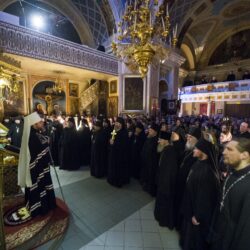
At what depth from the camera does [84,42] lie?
1455 centimetres

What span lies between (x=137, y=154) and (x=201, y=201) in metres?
Result: 3.50

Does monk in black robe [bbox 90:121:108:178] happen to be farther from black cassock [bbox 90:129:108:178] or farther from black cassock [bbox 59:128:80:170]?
black cassock [bbox 59:128:80:170]

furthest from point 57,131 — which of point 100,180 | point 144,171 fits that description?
point 144,171

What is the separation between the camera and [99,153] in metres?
5.60

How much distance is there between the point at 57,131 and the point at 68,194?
127 inches

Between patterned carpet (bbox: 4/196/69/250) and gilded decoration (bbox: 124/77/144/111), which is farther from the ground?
gilded decoration (bbox: 124/77/144/111)

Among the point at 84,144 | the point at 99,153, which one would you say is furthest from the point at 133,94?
the point at 99,153

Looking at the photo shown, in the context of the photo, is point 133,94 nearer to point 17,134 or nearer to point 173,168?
point 17,134

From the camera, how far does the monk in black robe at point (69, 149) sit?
20.1ft

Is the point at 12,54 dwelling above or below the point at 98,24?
below

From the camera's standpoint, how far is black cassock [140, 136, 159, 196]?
14.5 ft

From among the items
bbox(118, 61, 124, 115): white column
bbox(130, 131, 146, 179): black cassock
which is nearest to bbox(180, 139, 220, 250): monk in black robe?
bbox(130, 131, 146, 179): black cassock

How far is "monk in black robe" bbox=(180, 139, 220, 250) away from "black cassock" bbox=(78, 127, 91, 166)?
5.00m

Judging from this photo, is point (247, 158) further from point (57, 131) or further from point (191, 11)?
point (191, 11)
